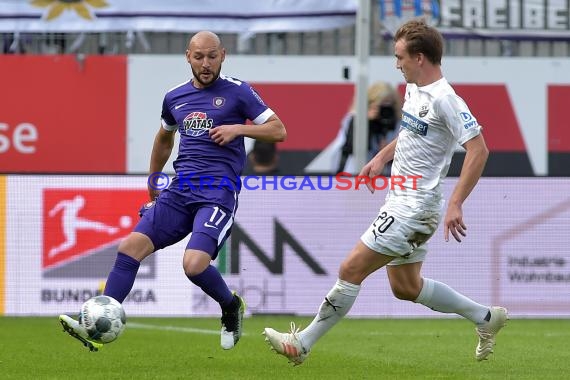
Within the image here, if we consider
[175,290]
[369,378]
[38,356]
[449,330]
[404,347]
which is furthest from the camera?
[175,290]

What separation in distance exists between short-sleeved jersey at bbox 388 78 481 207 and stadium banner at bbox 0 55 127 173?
9.49 metres

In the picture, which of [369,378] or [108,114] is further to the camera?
[108,114]

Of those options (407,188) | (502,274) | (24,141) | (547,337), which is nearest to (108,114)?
(24,141)

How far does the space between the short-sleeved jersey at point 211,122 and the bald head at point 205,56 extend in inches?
4.7

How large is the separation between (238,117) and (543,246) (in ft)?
18.8

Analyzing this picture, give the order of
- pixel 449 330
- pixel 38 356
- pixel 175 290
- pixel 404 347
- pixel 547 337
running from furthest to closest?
pixel 175 290 < pixel 449 330 < pixel 547 337 < pixel 404 347 < pixel 38 356

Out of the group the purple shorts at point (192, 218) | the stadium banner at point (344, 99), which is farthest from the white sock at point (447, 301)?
the stadium banner at point (344, 99)

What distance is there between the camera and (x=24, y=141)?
1694 centimetres

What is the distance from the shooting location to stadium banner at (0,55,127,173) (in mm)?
17047

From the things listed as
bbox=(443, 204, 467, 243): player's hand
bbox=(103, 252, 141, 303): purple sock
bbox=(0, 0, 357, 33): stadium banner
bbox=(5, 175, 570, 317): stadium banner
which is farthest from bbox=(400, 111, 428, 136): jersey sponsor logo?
bbox=(0, 0, 357, 33): stadium banner

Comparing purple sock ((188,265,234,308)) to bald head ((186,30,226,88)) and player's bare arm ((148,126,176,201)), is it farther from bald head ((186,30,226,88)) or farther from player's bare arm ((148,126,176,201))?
bald head ((186,30,226,88))

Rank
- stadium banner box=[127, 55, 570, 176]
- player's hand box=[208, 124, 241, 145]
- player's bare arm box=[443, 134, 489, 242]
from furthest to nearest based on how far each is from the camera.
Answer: stadium banner box=[127, 55, 570, 176], player's hand box=[208, 124, 241, 145], player's bare arm box=[443, 134, 489, 242]

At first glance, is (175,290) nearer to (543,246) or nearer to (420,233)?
(543,246)

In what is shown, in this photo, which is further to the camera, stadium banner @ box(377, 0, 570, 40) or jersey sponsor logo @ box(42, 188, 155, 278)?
stadium banner @ box(377, 0, 570, 40)
